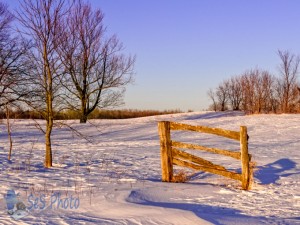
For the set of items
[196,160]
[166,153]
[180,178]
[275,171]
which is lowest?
[275,171]

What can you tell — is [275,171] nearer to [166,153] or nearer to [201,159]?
[201,159]

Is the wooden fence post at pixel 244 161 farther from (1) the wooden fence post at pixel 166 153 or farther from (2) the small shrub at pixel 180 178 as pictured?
(1) the wooden fence post at pixel 166 153

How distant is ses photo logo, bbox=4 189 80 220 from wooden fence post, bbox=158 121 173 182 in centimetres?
273

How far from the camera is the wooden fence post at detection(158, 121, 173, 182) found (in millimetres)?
9375

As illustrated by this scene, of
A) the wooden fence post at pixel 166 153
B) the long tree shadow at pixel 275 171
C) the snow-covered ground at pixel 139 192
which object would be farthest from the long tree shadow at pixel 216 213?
the long tree shadow at pixel 275 171

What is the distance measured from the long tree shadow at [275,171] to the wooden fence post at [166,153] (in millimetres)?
2110

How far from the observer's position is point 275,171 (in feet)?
37.0

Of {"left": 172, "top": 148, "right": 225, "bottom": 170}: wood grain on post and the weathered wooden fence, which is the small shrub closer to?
the weathered wooden fence

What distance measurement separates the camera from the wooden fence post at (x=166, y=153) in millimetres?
9375


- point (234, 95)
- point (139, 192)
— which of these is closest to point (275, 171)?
point (139, 192)

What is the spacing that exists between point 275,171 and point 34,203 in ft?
22.8

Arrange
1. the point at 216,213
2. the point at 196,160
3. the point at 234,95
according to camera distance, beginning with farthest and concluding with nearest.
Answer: the point at 234,95 → the point at 196,160 → the point at 216,213

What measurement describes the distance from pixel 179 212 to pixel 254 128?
1977 cm

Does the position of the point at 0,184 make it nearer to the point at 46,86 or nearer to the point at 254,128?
the point at 46,86
